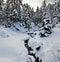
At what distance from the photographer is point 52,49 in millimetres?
21516

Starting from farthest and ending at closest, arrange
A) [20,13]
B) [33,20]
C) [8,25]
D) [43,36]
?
[33,20], [20,13], [8,25], [43,36]

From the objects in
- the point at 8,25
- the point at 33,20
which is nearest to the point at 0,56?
the point at 8,25

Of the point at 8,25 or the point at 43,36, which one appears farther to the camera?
the point at 8,25

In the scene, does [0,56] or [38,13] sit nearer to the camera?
[0,56]

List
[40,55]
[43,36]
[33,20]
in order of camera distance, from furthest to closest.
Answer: [33,20] < [43,36] < [40,55]

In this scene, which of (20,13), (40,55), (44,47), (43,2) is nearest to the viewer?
(40,55)

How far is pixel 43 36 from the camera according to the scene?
31625mm

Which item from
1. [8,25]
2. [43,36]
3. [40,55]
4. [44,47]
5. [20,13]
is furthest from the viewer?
[20,13]

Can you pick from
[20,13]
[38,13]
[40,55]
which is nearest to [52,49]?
[40,55]

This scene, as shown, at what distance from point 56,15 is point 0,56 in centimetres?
2653

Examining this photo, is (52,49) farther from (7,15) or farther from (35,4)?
(35,4)

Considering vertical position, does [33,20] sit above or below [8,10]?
below

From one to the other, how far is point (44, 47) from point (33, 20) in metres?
29.4

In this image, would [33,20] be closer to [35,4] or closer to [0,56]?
[35,4]
